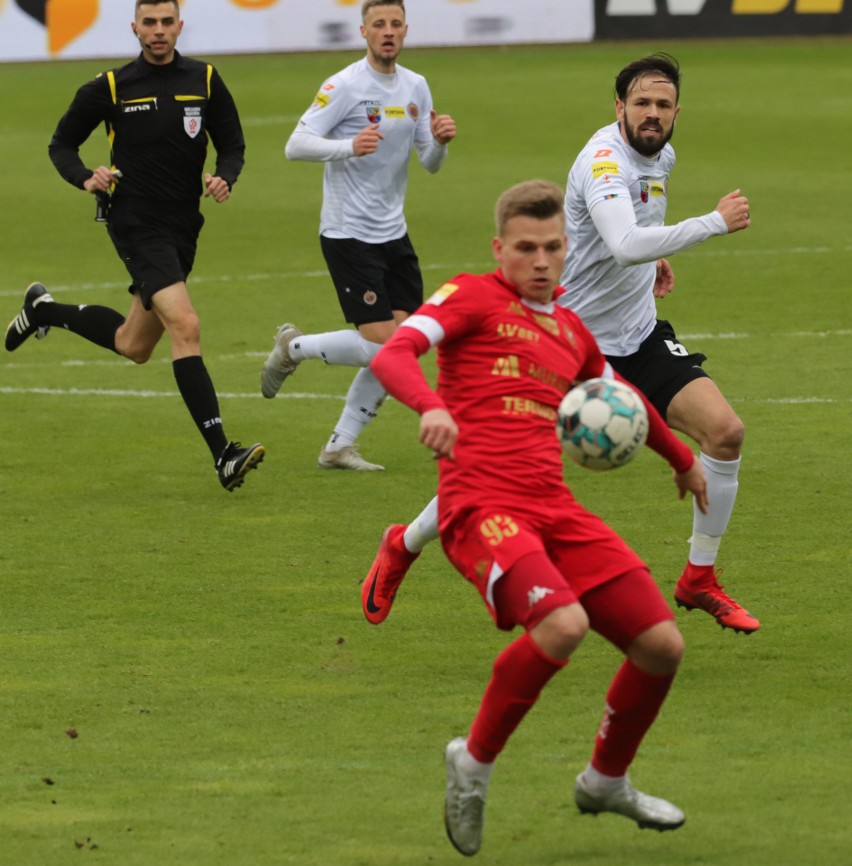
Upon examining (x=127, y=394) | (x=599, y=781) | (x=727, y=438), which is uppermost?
(x=599, y=781)

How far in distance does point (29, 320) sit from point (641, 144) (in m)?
5.15

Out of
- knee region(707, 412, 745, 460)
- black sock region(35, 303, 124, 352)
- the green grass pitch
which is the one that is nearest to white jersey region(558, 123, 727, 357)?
knee region(707, 412, 745, 460)

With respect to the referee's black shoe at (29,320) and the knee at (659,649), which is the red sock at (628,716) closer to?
the knee at (659,649)

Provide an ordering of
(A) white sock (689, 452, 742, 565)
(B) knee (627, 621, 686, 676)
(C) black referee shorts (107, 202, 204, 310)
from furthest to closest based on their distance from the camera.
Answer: (C) black referee shorts (107, 202, 204, 310), (A) white sock (689, 452, 742, 565), (B) knee (627, 621, 686, 676)

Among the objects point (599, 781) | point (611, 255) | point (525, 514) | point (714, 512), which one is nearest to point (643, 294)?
point (611, 255)

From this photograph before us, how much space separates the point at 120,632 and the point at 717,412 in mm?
2647

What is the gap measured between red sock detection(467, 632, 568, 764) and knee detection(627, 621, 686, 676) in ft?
0.88

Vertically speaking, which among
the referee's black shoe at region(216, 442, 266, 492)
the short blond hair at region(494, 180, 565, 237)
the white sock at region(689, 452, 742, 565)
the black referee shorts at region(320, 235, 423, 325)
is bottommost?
the referee's black shoe at region(216, 442, 266, 492)

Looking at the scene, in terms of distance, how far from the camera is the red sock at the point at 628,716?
5559 millimetres

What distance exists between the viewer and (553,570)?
5.45 m

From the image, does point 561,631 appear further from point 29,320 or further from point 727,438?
point 29,320

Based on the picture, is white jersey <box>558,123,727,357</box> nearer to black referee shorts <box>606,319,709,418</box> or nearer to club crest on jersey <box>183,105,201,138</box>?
black referee shorts <box>606,319,709,418</box>

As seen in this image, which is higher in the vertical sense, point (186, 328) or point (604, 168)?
point (604, 168)

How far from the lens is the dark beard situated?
797cm
